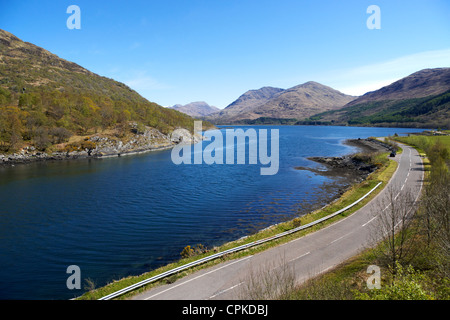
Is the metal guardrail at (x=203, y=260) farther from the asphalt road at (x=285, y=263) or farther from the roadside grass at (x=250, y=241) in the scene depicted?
the asphalt road at (x=285, y=263)

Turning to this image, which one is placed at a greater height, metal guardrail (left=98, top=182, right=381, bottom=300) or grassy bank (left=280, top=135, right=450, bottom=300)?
grassy bank (left=280, top=135, right=450, bottom=300)

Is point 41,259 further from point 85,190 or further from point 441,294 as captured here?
point 441,294

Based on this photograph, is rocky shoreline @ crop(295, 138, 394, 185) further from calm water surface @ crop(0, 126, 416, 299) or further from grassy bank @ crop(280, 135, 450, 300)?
grassy bank @ crop(280, 135, 450, 300)

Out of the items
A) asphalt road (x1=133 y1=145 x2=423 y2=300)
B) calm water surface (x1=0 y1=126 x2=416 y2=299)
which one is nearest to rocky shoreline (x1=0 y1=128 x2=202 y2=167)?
calm water surface (x1=0 y1=126 x2=416 y2=299)

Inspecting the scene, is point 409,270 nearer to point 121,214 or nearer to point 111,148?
point 121,214
